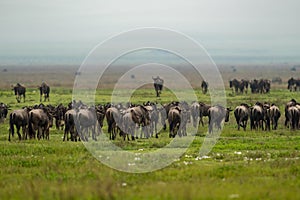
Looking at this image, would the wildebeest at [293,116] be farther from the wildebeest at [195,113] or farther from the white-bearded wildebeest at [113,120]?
the white-bearded wildebeest at [113,120]

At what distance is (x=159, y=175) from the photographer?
613 inches

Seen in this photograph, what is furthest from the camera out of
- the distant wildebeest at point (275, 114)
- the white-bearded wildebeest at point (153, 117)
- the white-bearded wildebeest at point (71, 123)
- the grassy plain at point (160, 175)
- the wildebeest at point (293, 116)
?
the distant wildebeest at point (275, 114)

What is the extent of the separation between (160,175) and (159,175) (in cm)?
3

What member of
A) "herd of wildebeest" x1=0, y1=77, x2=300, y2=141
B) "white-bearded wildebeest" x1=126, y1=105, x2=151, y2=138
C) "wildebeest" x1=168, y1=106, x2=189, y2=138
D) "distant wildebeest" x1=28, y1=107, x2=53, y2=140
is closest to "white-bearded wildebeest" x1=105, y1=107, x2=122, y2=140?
"herd of wildebeest" x1=0, y1=77, x2=300, y2=141

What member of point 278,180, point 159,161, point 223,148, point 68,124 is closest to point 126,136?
point 68,124

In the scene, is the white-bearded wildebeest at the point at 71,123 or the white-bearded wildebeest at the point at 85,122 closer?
the white-bearded wildebeest at the point at 71,123

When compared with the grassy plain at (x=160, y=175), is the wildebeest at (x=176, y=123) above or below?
above

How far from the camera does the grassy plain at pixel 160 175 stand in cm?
1219

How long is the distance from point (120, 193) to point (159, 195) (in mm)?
961

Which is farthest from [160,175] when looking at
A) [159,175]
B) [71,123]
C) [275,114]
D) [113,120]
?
[275,114]

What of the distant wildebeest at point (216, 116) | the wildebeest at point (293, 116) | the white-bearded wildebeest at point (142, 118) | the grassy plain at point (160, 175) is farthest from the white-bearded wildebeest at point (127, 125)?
the wildebeest at point (293, 116)

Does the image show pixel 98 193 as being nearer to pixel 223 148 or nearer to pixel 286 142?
pixel 223 148

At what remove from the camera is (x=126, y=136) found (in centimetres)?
2783

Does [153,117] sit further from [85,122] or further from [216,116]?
[85,122]
